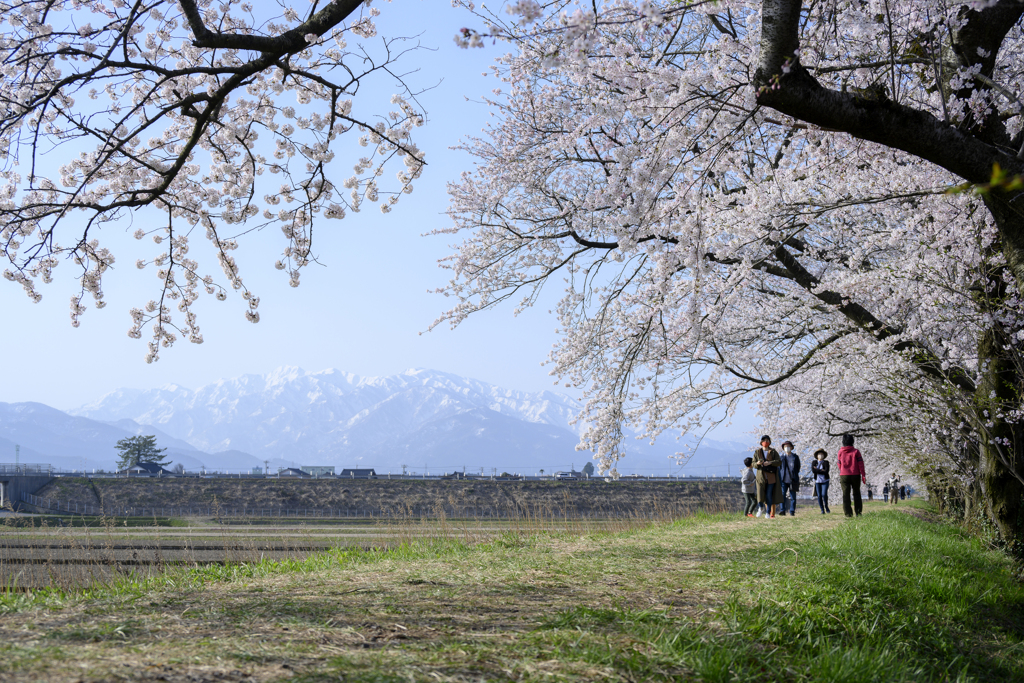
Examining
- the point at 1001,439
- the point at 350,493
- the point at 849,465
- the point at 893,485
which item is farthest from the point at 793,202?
the point at 350,493

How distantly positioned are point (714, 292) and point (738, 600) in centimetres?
610

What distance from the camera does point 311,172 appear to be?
7.37m

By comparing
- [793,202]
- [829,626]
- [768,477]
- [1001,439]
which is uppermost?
[793,202]

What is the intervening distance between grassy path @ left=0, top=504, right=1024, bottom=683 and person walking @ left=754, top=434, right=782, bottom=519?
250 inches

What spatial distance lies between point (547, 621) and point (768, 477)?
1084cm

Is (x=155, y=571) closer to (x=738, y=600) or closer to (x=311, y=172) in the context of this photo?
(x=311, y=172)

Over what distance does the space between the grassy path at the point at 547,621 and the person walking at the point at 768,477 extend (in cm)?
635

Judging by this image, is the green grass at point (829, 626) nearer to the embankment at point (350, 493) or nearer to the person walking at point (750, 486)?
the person walking at point (750, 486)

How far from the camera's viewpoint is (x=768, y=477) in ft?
43.0

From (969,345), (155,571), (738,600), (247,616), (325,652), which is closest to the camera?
(325,652)

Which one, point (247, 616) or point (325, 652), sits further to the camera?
point (247, 616)

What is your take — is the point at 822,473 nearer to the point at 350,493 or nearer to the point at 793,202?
Result: the point at 793,202

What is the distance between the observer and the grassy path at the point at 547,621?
2.75 meters

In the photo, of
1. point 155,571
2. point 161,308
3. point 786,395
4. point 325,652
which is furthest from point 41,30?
point 786,395
